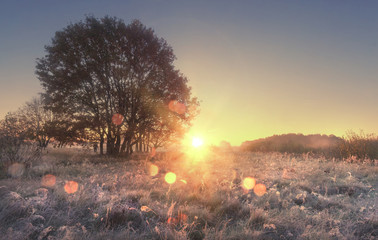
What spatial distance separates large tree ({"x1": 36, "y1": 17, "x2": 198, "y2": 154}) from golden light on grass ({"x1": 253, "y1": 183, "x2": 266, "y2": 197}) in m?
9.21

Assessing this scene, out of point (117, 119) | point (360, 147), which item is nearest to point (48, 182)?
point (117, 119)

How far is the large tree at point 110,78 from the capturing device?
1344 cm

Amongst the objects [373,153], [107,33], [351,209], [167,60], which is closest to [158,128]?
[167,60]

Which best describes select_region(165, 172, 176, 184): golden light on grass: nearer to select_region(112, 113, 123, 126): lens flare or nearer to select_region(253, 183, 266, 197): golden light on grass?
select_region(253, 183, 266, 197): golden light on grass

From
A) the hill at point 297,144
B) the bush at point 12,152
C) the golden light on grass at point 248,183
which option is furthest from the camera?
the hill at point 297,144

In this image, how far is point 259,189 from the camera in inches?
229

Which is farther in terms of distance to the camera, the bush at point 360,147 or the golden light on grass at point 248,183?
the bush at point 360,147

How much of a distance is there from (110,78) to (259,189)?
39.2ft

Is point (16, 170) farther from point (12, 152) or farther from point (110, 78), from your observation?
point (110, 78)

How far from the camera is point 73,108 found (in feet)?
45.0

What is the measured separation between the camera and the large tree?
13.4 m

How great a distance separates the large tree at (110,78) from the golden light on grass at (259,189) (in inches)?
363

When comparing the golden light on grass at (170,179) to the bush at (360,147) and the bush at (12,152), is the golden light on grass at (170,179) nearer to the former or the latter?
the bush at (12,152)

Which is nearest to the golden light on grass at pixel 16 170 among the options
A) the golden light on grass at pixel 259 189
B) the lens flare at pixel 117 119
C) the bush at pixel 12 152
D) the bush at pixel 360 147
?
the bush at pixel 12 152
